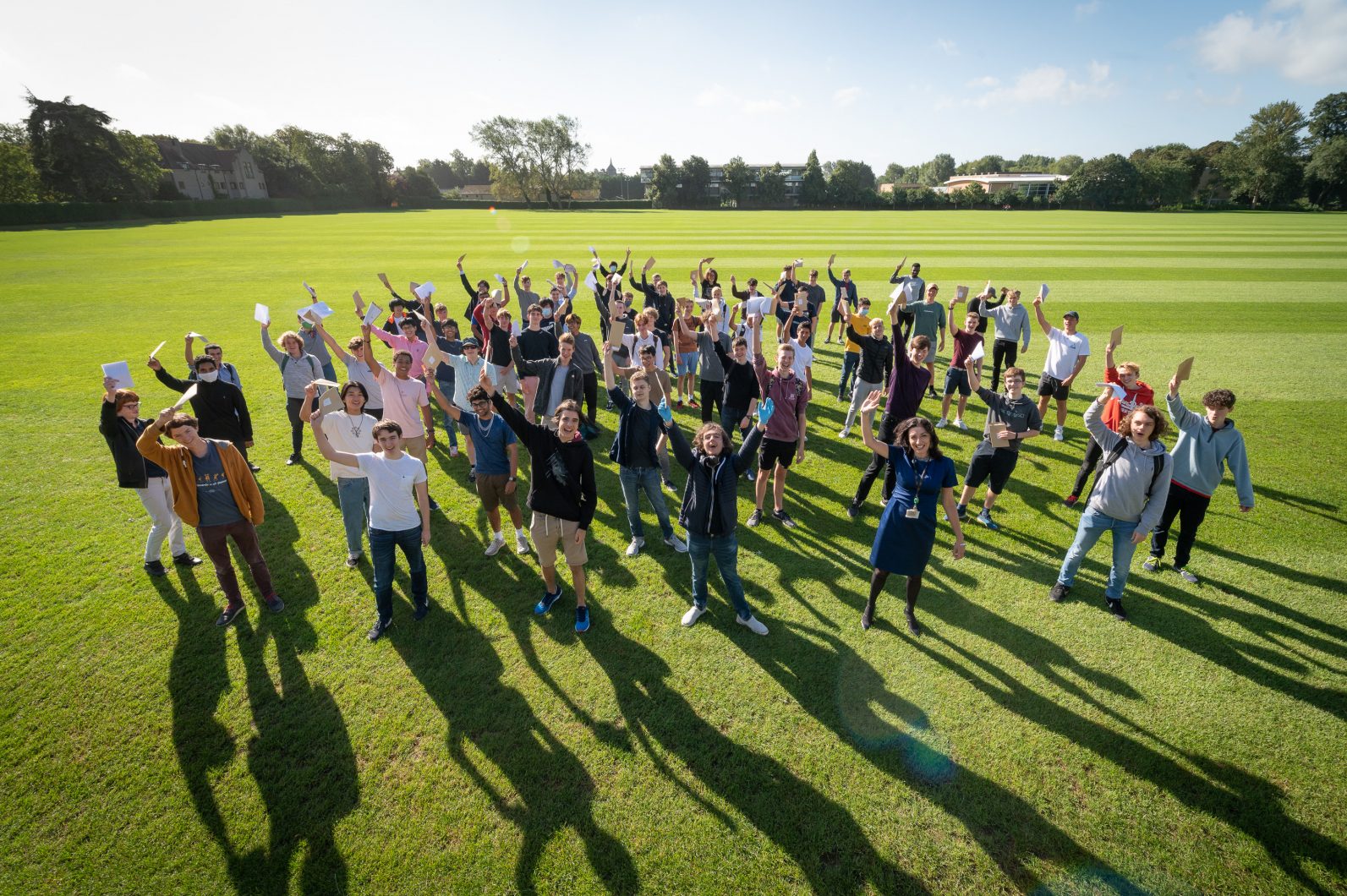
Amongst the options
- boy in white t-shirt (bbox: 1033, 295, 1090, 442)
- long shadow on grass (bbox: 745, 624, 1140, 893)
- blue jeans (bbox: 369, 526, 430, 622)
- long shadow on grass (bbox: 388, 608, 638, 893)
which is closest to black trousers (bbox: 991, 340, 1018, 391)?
boy in white t-shirt (bbox: 1033, 295, 1090, 442)

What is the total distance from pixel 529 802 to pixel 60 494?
8.82 m

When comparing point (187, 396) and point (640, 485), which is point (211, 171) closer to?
point (187, 396)

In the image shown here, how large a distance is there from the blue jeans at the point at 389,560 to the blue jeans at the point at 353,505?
117 centimetres

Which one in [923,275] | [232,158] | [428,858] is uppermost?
[232,158]

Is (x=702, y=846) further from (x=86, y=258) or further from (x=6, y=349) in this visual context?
(x=86, y=258)

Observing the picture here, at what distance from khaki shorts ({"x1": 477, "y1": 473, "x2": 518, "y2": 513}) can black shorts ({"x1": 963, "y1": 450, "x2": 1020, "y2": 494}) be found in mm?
5560

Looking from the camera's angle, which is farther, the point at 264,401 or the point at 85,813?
the point at 264,401

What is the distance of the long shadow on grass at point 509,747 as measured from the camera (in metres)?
3.63

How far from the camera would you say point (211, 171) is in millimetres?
81938

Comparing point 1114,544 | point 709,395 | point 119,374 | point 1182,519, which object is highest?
point 119,374

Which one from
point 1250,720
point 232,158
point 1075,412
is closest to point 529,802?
point 1250,720

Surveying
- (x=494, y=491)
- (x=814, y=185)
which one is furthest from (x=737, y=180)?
(x=494, y=491)

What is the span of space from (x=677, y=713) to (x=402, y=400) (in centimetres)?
492

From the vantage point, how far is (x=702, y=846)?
365 cm
